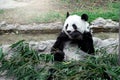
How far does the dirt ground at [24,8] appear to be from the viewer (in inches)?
366

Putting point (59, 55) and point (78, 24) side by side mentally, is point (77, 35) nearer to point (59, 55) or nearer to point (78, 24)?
point (78, 24)

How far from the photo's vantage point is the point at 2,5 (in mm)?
10586

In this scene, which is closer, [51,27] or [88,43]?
[88,43]

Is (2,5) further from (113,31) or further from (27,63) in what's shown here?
(27,63)

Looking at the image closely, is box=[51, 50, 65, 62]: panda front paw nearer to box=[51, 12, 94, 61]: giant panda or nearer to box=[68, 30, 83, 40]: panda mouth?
box=[51, 12, 94, 61]: giant panda

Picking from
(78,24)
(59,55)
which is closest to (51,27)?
(78,24)

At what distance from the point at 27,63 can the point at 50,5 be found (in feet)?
17.5

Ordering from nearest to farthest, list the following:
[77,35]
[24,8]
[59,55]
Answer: [59,55], [77,35], [24,8]

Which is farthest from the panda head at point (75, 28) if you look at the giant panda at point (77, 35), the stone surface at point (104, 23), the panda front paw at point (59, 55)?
the stone surface at point (104, 23)

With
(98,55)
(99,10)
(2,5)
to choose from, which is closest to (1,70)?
(98,55)

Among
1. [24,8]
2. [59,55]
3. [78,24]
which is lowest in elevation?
[24,8]

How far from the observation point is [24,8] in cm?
1014

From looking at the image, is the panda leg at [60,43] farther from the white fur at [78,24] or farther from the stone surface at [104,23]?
the stone surface at [104,23]

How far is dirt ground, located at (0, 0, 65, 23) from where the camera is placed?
930cm
